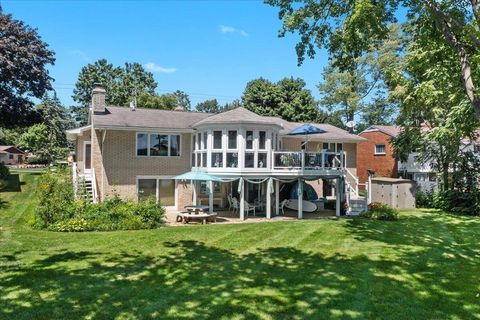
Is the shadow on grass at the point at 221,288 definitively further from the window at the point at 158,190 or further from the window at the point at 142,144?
the window at the point at 142,144

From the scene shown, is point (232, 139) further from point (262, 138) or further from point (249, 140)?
point (262, 138)

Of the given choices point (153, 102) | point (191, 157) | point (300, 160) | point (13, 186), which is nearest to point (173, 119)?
point (191, 157)

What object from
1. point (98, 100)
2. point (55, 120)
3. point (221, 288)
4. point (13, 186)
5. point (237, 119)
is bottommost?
point (221, 288)

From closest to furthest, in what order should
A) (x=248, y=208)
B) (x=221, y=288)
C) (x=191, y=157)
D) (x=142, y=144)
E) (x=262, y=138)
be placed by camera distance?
(x=221, y=288)
(x=262, y=138)
(x=248, y=208)
(x=142, y=144)
(x=191, y=157)

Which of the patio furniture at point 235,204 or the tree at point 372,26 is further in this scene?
the patio furniture at point 235,204

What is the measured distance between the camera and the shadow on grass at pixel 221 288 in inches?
270

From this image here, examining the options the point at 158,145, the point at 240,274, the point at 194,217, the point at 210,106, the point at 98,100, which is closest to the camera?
the point at 240,274

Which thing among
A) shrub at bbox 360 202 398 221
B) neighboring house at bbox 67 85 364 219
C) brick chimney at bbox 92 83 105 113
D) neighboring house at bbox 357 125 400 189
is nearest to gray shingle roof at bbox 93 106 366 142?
neighboring house at bbox 67 85 364 219

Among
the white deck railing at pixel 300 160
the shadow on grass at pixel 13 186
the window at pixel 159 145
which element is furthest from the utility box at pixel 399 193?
the shadow on grass at pixel 13 186

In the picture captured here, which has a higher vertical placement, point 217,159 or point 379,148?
point 379,148

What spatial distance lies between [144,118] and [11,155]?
72773 mm

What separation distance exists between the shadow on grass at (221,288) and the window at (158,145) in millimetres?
11103

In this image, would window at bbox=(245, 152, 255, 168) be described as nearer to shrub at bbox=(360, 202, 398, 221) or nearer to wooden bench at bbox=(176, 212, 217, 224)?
wooden bench at bbox=(176, 212, 217, 224)

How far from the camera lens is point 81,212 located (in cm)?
1548
